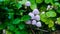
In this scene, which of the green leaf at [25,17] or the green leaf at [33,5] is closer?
the green leaf at [25,17]

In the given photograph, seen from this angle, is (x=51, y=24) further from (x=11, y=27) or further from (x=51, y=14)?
(x=11, y=27)

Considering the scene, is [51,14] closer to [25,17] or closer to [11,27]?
[25,17]

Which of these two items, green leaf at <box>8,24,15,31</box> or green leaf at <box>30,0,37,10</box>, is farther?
green leaf at <box>30,0,37,10</box>

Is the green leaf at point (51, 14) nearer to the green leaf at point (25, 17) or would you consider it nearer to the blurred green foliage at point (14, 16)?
the blurred green foliage at point (14, 16)

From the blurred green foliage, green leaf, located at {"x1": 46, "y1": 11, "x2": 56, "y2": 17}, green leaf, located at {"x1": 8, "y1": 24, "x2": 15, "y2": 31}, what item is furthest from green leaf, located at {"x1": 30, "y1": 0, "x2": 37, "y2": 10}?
green leaf, located at {"x1": 8, "y1": 24, "x2": 15, "y2": 31}

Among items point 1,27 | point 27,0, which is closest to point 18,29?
point 1,27

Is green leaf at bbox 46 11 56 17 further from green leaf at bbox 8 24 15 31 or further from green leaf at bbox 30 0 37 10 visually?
green leaf at bbox 8 24 15 31

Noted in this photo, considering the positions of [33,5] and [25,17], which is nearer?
[25,17]

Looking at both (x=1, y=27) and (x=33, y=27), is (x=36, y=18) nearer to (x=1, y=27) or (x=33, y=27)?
(x=33, y=27)

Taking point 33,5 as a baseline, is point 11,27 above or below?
below

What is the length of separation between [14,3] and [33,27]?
234mm

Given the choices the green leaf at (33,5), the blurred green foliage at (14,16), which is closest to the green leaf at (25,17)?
the blurred green foliage at (14,16)

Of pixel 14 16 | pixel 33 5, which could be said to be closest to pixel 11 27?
pixel 14 16

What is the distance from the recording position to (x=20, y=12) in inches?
47.9
